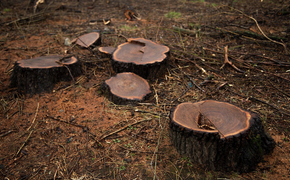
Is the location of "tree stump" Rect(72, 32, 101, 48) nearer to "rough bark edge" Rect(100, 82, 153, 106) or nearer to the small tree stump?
the small tree stump

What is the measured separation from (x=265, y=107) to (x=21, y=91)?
12.9 ft

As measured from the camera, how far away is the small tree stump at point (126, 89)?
3.08 metres

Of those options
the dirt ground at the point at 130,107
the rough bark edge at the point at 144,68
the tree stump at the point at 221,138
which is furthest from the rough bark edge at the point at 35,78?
the tree stump at the point at 221,138

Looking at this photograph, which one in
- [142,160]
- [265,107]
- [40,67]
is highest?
[40,67]

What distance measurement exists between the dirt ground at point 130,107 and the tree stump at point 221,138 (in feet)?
0.38

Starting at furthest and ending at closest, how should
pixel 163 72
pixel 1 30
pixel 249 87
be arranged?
pixel 1 30 → pixel 163 72 → pixel 249 87

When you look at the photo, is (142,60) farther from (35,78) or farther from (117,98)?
(35,78)

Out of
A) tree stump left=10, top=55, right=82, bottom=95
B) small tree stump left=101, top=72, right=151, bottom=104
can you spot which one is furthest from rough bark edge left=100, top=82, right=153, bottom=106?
tree stump left=10, top=55, right=82, bottom=95

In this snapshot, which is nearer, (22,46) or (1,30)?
(22,46)

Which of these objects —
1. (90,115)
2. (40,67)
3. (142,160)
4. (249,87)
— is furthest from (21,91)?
(249,87)

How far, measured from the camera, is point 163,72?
12.6ft

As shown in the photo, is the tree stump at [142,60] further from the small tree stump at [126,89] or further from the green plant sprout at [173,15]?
the green plant sprout at [173,15]

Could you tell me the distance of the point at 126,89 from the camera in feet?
10.6

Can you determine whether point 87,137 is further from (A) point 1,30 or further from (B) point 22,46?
(A) point 1,30
